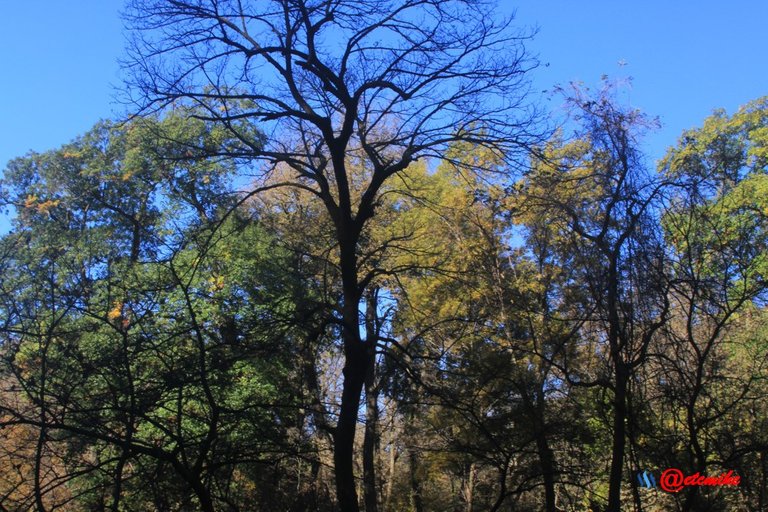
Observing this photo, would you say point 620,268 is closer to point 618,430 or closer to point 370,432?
point 618,430

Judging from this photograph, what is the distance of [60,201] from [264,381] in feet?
37.8

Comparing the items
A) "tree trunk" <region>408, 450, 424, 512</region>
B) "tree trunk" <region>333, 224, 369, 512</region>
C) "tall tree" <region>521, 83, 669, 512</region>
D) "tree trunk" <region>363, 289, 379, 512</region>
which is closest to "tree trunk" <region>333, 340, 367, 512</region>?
"tree trunk" <region>333, 224, 369, 512</region>

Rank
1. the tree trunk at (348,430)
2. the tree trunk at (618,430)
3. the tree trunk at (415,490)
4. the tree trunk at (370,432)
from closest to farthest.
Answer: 1. the tree trunk at (348,430)
2. the tree trunk at (618,430)
3. the tree trunk at (370,432)
4. the tree trunk at (415,490)

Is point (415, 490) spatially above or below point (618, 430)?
above

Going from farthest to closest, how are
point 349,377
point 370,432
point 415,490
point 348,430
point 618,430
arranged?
point 415,490 → point 370,432 → point 618,430 → point 349,377 → point 348,430

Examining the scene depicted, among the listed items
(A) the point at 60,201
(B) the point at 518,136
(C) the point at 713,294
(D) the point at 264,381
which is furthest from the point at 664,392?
(A) the point at 60,201

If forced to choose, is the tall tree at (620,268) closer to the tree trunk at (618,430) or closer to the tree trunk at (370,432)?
the tree trunk at (618,430)

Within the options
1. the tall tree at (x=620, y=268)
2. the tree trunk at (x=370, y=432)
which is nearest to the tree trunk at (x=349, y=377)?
Result: the tall tree at (x=620, y=268)

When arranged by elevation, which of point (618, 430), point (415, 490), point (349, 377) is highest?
point (349, 377)

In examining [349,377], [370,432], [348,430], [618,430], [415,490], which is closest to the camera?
[348,430]

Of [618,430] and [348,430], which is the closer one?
[348,430]

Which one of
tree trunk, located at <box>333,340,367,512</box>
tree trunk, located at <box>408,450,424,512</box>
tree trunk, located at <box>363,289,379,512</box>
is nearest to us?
tree trunk, located at <box>333,340,367,512</box>

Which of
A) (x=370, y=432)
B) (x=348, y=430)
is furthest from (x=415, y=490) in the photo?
(x=348, y=430)

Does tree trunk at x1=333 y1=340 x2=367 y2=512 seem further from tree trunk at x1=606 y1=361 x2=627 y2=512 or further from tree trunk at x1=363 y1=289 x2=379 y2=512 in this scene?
tree trunk at x1=363 y1=289 x2=379 y2=512
